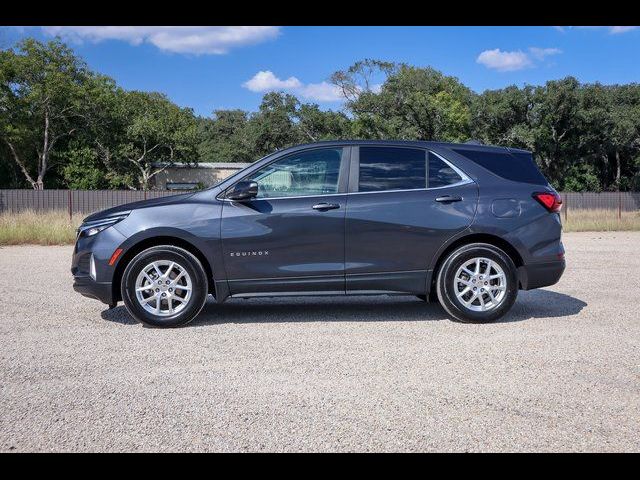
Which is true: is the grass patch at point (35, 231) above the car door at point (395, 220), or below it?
below

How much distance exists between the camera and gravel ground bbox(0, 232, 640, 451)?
11.0 feet

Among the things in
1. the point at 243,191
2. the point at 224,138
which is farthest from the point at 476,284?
the point at 224,138

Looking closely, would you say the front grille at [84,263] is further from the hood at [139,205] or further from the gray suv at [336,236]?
the hood at [139,205]

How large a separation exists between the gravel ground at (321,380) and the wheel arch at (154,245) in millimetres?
430

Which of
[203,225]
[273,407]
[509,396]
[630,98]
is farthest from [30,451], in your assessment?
[630,98]

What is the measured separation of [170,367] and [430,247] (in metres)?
2.87

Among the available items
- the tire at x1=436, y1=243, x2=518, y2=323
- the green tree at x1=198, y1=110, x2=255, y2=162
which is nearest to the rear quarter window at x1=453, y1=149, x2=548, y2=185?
the tire at x1=436, y1=243, x2=518, y2=323

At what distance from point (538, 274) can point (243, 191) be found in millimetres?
3098

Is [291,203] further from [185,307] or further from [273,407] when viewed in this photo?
[273,407]

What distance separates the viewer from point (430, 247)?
629 cm

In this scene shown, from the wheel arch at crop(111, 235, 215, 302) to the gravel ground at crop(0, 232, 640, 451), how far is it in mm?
430

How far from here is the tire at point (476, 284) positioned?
6266 millimetres

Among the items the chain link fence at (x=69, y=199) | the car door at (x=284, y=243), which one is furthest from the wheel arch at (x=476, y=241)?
the chain link fence at (x=69, y=199)

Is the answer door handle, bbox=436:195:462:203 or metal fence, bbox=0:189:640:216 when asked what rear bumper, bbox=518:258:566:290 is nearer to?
door handle, bbox=436:195:462:203
